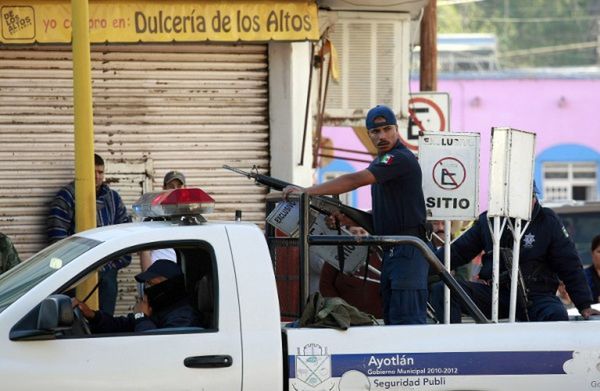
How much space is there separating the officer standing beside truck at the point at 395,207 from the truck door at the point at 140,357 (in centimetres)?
102

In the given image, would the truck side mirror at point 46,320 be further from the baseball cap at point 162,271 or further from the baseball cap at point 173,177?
the baseball cap at point 173,177

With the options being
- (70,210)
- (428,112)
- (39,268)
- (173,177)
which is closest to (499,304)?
(39,268)

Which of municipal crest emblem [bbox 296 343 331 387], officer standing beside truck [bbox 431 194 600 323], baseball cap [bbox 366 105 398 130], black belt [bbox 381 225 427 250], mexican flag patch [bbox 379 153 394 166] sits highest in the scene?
baseball cap [bbox 366 105 398 130]

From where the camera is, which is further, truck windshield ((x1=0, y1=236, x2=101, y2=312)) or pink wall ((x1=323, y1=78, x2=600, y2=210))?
pink wall ((x1=323, y1=78, x2=600, y2=210))

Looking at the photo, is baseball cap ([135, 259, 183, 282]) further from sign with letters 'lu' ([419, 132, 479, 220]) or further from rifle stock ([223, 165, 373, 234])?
sign with letters 'lu' ([419, 132, 479, 220])

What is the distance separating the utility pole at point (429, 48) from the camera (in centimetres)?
1747

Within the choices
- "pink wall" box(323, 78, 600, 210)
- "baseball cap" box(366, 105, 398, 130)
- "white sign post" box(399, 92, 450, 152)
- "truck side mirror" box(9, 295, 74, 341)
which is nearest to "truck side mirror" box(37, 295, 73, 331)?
"truck side mirror" box(9, 295, 74, 341)

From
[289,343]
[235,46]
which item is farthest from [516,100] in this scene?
[289,343]

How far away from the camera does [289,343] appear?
591 centimetres

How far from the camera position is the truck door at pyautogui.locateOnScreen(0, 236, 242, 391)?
561 centimetres

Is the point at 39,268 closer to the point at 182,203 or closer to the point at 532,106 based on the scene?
the point at 182,203

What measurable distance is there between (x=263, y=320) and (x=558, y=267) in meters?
2.38

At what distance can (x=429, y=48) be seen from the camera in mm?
17641

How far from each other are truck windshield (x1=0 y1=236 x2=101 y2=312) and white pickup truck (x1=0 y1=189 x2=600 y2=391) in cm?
1
